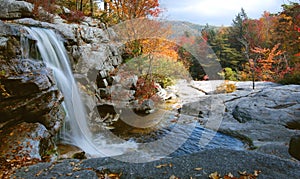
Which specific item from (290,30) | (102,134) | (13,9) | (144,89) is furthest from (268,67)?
(13,9)

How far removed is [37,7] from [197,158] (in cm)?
957

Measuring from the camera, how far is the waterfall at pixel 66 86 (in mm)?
5906

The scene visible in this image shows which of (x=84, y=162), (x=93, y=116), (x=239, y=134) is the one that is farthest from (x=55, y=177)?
(x=239, y=134)

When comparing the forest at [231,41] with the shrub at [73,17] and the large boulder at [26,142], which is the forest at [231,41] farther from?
the large boulder at [26,142]

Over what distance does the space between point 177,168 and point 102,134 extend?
13.6 feet

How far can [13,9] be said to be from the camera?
8.04 metres

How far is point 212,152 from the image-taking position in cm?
416

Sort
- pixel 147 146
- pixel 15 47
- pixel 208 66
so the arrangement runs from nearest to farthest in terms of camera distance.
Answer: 1. pixel 15 47
2. pixel 147 146
3. pixel 208 66

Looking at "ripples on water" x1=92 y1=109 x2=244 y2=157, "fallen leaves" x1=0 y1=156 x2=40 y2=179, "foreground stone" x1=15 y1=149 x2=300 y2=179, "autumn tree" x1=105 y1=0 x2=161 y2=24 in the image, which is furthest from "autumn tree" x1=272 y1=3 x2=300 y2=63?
"fallen leaves" x1=0 y1=156 x2=40 y2=179

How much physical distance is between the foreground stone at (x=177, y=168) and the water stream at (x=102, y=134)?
160 centimetres

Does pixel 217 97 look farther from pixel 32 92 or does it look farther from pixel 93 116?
pixel 32 92

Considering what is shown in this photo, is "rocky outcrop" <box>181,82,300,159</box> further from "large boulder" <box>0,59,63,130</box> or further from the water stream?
"large boulder" <box>0,59,63,130</box>

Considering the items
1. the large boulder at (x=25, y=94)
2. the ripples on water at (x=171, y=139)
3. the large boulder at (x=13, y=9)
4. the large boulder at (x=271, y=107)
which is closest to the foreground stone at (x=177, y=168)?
the large boulder at (x=25, y=94)

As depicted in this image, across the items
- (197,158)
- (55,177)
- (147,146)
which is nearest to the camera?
(55,177)
